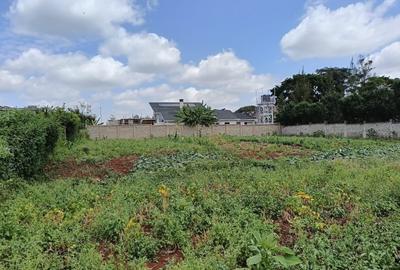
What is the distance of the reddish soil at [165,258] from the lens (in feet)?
12.9

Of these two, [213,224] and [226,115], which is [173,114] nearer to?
[226,115]

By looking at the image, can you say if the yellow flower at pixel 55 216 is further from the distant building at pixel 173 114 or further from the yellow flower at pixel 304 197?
the distant building at pixel 173 114

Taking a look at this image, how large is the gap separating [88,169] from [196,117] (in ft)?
66.2

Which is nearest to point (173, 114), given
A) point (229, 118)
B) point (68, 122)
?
point (229, 118)

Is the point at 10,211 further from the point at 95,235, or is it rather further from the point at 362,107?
the point at 362,107

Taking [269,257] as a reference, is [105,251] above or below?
below

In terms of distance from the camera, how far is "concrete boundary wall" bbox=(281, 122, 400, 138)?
26062 millimetres

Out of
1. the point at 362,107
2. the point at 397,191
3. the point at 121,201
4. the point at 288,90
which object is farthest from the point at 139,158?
the point at 288,90

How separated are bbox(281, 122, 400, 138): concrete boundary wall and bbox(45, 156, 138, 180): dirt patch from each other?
19595 mm

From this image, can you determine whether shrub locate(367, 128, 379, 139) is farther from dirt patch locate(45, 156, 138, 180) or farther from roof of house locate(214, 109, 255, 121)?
roof of house locate(214, 109, 255, 121)

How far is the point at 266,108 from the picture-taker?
178 ft

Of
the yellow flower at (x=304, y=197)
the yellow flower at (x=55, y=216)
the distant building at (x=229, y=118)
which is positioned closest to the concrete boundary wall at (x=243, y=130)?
the distant building at (x=229, y=118)

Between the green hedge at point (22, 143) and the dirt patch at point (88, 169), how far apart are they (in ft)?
2.16

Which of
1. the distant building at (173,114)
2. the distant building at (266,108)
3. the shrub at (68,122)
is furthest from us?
the distant building at (266,108)
